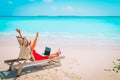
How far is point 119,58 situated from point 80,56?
151 cm

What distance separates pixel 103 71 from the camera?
7098mm

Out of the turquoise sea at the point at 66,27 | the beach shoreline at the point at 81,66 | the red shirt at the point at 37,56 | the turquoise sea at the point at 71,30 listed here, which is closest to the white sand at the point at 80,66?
the beach shoreline at the point at 81,66

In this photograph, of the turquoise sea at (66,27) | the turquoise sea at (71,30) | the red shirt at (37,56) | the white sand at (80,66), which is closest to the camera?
the white sand at (80,66)

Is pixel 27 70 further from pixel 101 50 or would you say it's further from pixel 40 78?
pixel 101 50

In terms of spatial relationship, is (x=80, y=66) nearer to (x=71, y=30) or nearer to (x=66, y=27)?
(x=71, y=30)

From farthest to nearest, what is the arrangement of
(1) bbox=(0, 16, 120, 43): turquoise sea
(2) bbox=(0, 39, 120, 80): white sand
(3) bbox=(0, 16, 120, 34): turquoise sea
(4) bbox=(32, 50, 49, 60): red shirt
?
1. (3) bbox=(0, 16, 120, 34): turquoise sea
2. (1) bbox=(0, 16, 120, 43): turquoise sea
3. (4) bbox=(32, 50, 49, 60): red shirt
4. (2) bbox=(0, 39, 120, 80): white sand

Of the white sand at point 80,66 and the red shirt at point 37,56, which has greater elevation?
the red shirt at point 37,56

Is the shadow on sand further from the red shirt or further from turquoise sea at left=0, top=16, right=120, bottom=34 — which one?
turquoise sea at left=0, top=16, right=120, bottom=34

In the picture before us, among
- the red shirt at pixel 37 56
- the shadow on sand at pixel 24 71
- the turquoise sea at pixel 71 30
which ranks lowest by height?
the shadow on sand at pixel 24 71

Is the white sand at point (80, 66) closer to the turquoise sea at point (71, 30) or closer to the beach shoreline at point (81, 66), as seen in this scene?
the beach shoreline at point (81, 66)

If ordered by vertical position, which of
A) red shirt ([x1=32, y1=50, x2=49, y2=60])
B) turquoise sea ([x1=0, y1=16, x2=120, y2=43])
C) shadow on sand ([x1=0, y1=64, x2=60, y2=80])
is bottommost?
shadow on sand ([x1=0, y1=64, x2=60, y2=80])

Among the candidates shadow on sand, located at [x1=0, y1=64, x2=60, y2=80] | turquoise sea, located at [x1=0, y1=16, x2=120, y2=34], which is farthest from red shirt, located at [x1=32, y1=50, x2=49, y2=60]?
turquoise sea, located at [x1=0, y1=16, x2=120, y2=34]

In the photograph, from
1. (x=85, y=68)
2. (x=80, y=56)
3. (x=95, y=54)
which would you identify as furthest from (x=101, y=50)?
(x=85, y=68)

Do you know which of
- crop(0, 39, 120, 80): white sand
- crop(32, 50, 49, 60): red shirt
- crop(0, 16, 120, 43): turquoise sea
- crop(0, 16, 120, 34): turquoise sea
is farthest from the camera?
crop(0, 16, 120, 34): turquoise sea
